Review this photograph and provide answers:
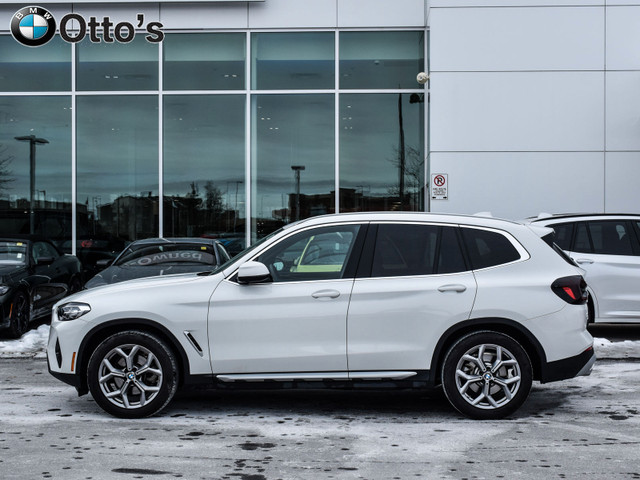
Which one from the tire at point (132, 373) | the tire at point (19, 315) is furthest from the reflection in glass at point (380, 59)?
the tire at point (132, 373)

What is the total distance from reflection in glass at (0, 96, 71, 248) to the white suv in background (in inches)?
409

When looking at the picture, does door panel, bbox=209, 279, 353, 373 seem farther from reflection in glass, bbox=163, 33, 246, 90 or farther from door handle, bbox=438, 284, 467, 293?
reflection in glass, bbox=163, 33, 246, 90

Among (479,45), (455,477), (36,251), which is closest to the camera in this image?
(455,477)

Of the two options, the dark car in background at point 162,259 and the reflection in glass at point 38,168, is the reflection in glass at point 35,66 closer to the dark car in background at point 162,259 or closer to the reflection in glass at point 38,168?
the reflection in glass at point 38,168

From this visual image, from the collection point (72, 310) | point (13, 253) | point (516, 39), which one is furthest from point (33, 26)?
point (72, 310)

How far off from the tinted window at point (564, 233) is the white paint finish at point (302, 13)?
25.0 ft

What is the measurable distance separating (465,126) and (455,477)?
11372mm

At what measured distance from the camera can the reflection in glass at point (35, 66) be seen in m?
17.5

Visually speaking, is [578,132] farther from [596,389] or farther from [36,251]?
[36,251]

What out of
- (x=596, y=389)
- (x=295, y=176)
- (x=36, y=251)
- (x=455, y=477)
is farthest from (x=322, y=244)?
(x=295, y=176)

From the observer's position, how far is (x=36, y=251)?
1273 centimetres

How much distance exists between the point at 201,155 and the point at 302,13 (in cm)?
356

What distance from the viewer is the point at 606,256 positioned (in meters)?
11.2

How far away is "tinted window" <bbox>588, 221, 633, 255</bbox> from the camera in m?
11.3
